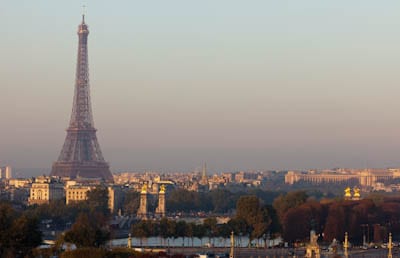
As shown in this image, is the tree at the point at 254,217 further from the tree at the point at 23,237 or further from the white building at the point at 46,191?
the white building at the point at 46,191

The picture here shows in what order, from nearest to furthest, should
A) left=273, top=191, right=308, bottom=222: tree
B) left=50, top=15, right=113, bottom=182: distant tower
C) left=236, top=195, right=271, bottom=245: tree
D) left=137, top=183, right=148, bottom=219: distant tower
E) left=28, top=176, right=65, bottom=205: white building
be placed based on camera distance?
left=236, top=195, right=271, bottom=245: tree → left=273, top=191, right=308, bottom=222: tree → left=137, top=183, right=148, bottom=219: distant tower → left=28, top=176, right=65, bottom=205: white building → left=50, top=15, right=113, bottom=182: distant tower

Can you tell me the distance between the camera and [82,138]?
495 feet

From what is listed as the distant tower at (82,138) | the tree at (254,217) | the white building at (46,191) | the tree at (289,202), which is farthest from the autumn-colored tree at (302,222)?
the distant tower at (82,138)

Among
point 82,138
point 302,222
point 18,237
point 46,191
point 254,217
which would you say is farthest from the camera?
point 82,138

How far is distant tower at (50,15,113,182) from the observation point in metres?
149

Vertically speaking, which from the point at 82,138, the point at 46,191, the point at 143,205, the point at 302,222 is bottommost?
the point at 302,222

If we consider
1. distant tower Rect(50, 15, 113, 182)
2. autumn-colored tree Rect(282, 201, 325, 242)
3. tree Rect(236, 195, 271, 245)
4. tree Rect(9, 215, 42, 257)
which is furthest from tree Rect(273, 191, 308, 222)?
distant tower Rect(50, 15, 113, 182)

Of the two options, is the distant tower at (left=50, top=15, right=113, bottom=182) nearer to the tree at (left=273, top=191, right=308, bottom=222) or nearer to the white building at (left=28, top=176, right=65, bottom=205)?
the white building at (left=28, top=176, right=65, bottom=205)

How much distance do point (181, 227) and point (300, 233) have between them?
22.5ft

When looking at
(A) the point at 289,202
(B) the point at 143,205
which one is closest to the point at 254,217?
(A) the point at 289,202

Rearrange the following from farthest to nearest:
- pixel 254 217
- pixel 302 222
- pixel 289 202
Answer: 1. pixel 289 202
2. pixel 302 222
3. pixel 254 217

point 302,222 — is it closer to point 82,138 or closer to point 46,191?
point 46,191

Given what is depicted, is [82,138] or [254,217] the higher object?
[82,138]

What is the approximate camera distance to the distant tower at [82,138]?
14862 centimetres
